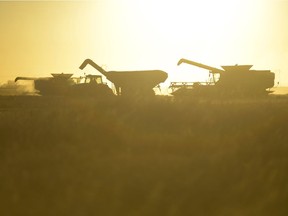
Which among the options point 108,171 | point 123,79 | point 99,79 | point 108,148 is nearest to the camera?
point 108,171

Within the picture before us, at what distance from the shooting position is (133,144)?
10398 mm

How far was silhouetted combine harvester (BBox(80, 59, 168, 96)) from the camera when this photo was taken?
32.1 metres

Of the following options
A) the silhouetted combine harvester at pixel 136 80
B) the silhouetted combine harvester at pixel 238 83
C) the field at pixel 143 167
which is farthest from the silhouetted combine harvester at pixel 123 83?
the field at pixel 143 167

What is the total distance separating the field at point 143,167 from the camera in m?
5.71

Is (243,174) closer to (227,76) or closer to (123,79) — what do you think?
(123,79)

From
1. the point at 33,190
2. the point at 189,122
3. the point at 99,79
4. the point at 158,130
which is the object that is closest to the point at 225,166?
the point at 33,190

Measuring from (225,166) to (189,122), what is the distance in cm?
637

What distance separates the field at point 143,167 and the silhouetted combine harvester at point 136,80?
17.7 meters

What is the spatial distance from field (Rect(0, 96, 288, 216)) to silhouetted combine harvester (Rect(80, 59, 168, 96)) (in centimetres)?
1774

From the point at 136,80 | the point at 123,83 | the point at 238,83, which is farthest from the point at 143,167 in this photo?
the point at 238,83

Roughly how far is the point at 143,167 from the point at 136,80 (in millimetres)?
24548

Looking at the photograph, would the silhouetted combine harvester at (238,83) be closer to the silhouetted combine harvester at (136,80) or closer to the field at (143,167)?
the silhouetted combine harvester at (136,80)

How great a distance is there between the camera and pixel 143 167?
7891 mm

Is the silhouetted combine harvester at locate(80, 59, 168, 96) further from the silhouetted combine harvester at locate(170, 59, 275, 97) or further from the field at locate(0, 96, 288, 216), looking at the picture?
the field at locate(0, 96, 288, 216)
